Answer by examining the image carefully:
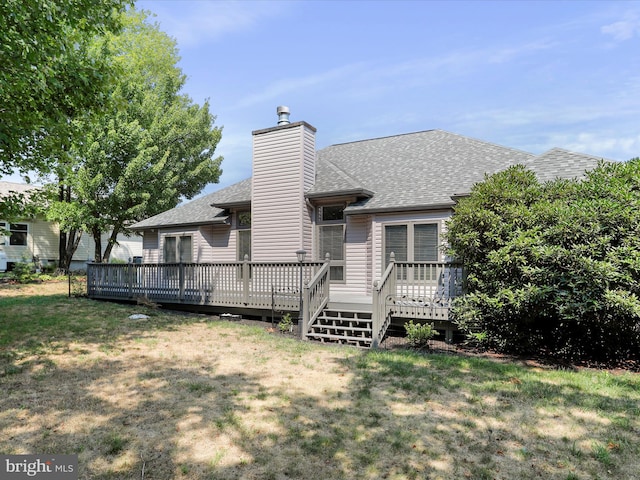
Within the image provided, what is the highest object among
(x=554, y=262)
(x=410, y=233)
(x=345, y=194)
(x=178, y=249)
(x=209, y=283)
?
(x=345, y=194)

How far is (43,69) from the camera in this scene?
7594 millimetres

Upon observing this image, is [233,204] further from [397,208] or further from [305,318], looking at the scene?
[305,318]

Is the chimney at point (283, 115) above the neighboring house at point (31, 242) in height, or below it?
above

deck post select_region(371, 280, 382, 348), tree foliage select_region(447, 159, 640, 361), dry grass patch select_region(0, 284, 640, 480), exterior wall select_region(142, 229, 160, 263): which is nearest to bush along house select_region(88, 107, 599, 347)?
deck post select_region(371, 280, 382, 348)

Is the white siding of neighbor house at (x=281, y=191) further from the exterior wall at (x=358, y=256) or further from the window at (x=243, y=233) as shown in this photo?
the exterior wall at (x=358, y=256)

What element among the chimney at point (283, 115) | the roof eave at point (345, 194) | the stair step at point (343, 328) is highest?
the chimney at point (283, 115)

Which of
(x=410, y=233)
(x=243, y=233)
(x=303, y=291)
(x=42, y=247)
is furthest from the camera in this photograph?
(x=42, y=247)

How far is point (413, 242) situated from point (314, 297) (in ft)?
12.0

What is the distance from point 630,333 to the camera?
24.1 feet

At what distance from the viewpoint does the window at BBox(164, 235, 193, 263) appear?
1593 centimetres

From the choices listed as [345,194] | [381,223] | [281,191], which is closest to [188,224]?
[281,191]

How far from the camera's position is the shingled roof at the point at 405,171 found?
36.2 feet

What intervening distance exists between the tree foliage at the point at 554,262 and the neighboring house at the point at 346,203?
98.8 inches

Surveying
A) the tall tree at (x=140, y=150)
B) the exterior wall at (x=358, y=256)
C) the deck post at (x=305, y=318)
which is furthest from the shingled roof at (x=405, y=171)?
the tall tree at (x=140, y=150)
